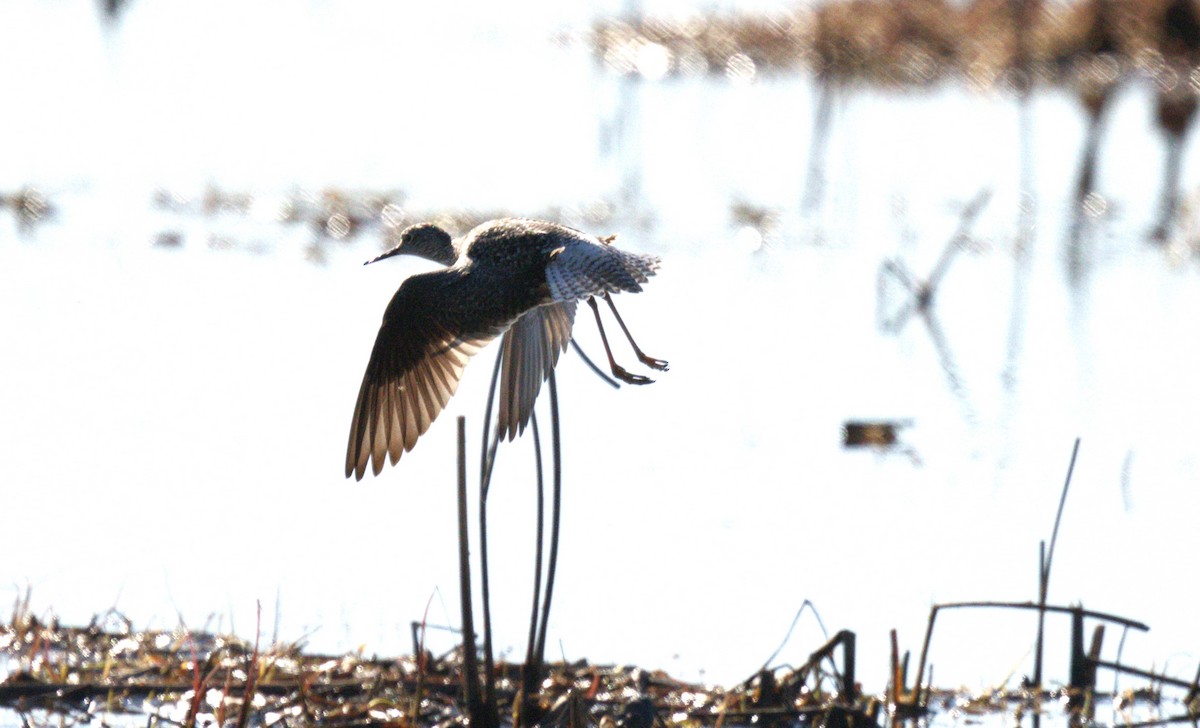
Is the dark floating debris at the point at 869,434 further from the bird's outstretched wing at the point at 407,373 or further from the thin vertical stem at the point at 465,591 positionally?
the thin vertical stem at the point at 465,591

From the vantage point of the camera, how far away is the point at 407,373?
5.27 meters

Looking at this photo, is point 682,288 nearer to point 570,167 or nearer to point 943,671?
point 570,167

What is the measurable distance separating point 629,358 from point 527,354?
3643 millimetres

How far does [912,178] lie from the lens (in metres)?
14.7

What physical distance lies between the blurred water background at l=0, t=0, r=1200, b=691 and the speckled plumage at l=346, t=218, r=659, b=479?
43.9 inches

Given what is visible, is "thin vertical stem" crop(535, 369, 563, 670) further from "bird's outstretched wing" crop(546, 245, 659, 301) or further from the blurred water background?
the blurred water background

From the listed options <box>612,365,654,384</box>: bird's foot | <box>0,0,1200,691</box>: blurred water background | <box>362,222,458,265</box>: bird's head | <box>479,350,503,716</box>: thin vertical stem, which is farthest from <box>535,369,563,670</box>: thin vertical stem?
<box>362,222,458,265</box>: bird's head

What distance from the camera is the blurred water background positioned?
261 inches

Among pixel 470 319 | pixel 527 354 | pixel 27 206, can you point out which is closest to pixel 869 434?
pixel 527 354

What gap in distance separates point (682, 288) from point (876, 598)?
468 centimetres

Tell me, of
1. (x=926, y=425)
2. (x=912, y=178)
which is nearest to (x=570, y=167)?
(x=912, y=178)

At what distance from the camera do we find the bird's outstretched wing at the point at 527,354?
5.41 metres

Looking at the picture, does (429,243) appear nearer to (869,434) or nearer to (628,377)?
(628,377)

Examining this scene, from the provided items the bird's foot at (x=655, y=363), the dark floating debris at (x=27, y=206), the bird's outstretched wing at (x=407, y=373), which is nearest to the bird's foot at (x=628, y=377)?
the bird's foot at (x=655, y=363)
